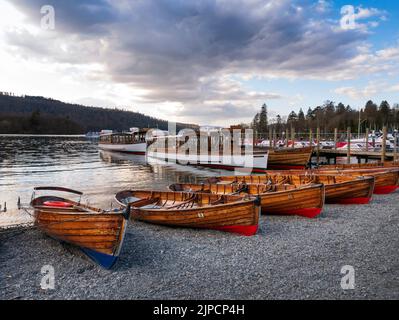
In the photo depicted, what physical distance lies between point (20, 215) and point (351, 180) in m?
15.1

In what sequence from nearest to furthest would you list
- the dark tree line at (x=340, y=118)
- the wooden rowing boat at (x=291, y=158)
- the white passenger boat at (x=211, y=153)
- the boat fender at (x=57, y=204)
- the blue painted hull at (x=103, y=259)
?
the blue painted hull at (x=103, y=259)
the boat fender at (x=57, y=204)
the wooden rowing boat at (x=291, y=158)
the white passenger boat at (x=211, y=153)
the dark tree line at (x=340, y=118)

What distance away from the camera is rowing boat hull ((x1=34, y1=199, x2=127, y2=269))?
836cm

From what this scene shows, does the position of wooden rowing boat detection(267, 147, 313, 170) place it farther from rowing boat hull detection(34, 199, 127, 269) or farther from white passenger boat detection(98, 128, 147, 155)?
white passenger boat detection(98, 128, 147, 155)

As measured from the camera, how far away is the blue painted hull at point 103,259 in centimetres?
834

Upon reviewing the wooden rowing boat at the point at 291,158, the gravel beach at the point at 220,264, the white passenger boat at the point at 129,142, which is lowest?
the gravel beach at the point at 220,264

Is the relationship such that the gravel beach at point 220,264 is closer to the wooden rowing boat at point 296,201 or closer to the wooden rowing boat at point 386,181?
the wooden rowing boat at point 296,201

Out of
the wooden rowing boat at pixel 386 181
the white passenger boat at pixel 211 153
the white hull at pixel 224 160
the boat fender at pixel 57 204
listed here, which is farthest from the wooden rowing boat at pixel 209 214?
the white passenger boat at pixel 211 153

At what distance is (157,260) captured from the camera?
351 inches

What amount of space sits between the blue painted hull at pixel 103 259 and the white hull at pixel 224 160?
77.7ft

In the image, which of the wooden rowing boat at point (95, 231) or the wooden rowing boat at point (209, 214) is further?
the wooden rowing boat at point (209, 214)

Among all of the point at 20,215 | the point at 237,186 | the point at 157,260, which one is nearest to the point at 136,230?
the point at 157,260

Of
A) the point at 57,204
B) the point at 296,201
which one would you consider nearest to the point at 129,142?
the point at 57,204

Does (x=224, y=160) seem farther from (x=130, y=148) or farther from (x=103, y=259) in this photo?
(x=103, y=259)
